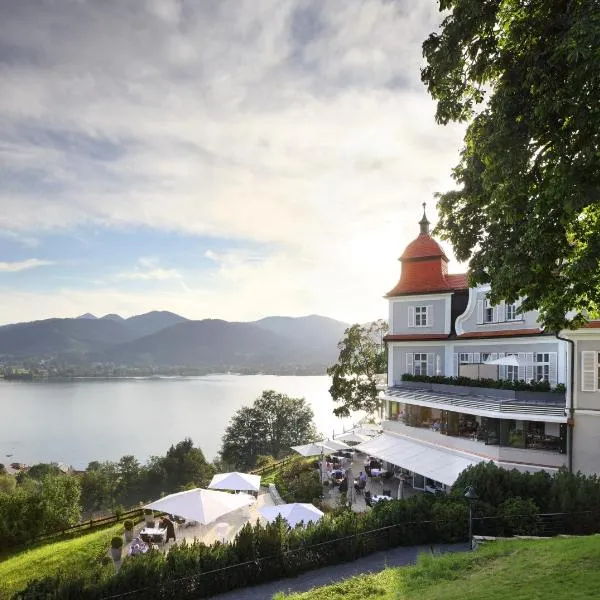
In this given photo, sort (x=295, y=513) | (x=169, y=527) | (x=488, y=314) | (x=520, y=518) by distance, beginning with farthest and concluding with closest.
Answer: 1. (x=488, y=314)
2. (x=169, y=527)
3. (x=295, y=513)
4. (x=520, y=518)

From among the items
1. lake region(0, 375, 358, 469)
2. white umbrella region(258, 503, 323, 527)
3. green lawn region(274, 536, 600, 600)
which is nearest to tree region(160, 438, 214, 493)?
lake region(0, 375, 358, 469)

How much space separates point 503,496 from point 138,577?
33.5 ft

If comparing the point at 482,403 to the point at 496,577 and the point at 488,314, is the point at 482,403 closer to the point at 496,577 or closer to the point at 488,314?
the point at 488,314

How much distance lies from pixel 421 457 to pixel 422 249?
11612mm

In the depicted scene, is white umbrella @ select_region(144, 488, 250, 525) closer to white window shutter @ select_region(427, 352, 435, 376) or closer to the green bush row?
the green bush row

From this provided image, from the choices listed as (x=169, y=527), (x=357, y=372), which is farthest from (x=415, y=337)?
(x=169, y=527)

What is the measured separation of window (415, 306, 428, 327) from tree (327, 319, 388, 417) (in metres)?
7.62

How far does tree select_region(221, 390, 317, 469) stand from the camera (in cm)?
5991

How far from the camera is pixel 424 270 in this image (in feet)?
94.6

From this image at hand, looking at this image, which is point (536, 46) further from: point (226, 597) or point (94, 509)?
point (94, 509)

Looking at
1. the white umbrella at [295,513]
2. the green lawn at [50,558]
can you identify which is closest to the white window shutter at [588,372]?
the white umbrella at [295,513]

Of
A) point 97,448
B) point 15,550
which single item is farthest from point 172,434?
point 15,550

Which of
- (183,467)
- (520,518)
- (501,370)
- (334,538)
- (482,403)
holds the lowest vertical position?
(183,467)

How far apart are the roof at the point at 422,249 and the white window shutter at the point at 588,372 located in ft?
36.8
